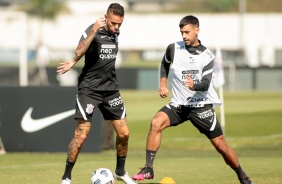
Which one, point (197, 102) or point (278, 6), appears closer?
point (197, 102)

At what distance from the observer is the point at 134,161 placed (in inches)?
735

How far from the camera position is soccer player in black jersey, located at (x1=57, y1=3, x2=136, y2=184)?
12.8 meters

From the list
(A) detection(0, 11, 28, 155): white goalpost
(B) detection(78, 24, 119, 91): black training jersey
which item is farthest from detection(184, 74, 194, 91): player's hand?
(A) detection(0, 11, 28, 155): white goalpost

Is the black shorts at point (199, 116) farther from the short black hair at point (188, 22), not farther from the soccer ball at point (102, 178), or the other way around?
the soccer ball at point (102, 178)

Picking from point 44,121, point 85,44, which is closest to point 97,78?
point 85,44

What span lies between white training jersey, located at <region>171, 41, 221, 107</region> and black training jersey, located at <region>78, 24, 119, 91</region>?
0.93 metres

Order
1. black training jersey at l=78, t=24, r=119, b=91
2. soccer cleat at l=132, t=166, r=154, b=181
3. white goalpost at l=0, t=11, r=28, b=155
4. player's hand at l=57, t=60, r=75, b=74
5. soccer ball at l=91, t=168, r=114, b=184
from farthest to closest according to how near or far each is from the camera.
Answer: white goalpost at l=0, t=11, r=28, b=155
black training jersey at l=78, t=24, r=119, b=91
soccer cleat at l=132, t=166, r=154, b=181
player's hand at l=57, t=60, r=75, b=74
soccer ball at l=91, t=168, r=114, b=184

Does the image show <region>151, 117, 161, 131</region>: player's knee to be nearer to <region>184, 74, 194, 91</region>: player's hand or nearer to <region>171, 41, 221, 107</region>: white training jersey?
<region>171, 41, 221, 107</region>: white training jersey

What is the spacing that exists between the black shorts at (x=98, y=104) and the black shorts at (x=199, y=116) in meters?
0.69

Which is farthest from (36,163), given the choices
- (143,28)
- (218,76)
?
(143,28)

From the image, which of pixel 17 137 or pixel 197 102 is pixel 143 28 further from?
pixel 197 102

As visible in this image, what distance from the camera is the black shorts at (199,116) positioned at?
13281 mm

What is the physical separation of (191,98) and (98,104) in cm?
134

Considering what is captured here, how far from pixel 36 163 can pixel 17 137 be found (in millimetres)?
3536
